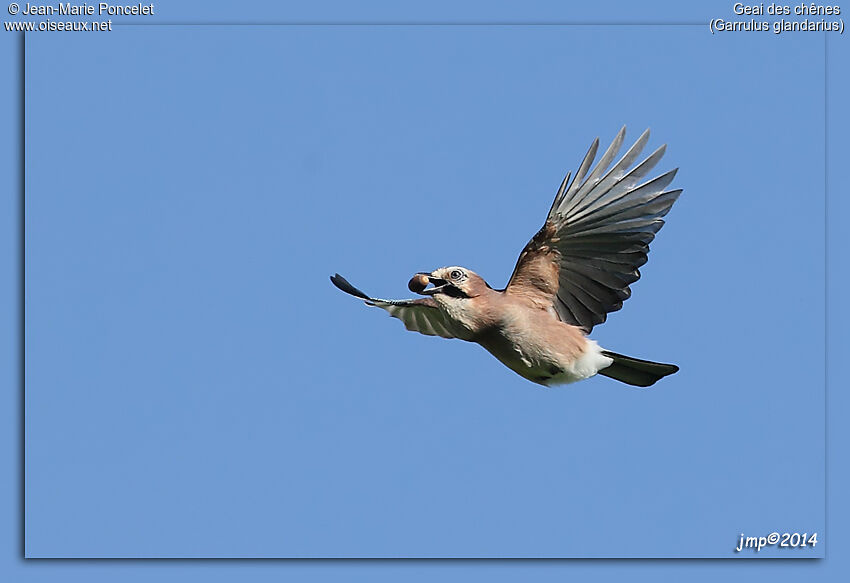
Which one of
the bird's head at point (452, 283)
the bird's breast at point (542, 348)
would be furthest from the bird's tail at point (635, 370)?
the bird's head at point (452, 283)

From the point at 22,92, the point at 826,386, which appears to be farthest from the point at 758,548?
the point at 22,92

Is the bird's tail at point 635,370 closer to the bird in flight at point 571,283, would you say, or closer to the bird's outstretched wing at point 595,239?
the bird in flight at point 571,283

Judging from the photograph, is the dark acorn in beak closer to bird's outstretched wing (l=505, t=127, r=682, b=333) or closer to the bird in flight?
the bird in flight

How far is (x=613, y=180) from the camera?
910 cm

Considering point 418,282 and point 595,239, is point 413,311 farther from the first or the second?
point 595,239

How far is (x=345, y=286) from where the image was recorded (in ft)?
32.4

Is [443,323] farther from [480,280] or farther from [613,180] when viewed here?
[613,180]

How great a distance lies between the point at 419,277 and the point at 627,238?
4.61 ft

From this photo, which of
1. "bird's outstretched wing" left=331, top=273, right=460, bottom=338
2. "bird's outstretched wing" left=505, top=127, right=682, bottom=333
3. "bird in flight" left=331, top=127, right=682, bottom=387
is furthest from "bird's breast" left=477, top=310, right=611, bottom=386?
"bird's outstretched wing" left=331, top=273, right=460, bottom=338

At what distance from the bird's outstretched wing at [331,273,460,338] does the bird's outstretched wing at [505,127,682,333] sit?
59cm

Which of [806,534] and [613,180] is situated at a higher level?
[613,180]

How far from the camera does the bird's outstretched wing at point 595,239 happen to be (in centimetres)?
907

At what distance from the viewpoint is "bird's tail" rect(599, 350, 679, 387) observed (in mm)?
9531

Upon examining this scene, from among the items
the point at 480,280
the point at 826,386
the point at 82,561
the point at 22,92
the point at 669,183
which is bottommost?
the point at 82,561
